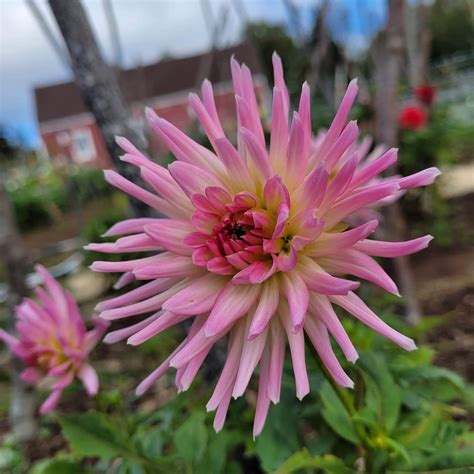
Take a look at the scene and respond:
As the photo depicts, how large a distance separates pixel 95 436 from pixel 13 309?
1136mm

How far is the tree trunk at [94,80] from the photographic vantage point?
4.44 feet

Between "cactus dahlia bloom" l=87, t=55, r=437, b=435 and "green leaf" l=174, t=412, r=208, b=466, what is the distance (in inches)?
21.3

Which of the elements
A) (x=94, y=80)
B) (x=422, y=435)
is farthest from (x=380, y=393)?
(x=94, y=80)

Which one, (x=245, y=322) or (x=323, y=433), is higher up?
(x=245, y=322)

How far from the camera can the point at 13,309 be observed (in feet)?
7.20

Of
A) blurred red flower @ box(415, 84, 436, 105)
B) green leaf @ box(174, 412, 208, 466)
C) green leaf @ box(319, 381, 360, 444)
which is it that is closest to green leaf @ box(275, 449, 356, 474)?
green leaf @ box(319, 381, 360, 444)

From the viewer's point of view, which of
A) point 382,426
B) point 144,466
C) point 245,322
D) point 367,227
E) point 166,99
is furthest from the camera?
point 166,99

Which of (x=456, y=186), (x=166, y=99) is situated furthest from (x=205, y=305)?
A: (x=166, y=99)

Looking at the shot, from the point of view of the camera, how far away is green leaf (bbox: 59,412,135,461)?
1200mm

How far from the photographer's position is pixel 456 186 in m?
7.12

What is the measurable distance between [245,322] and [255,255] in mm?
98

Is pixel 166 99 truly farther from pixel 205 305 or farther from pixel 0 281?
pixel 205 305

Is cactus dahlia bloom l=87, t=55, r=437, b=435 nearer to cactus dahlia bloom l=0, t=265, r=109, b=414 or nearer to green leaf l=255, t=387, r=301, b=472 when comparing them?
green leaf l=255, t=387, r=301, b=472

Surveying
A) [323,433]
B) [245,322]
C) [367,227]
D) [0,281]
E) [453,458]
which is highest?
[367,227]
